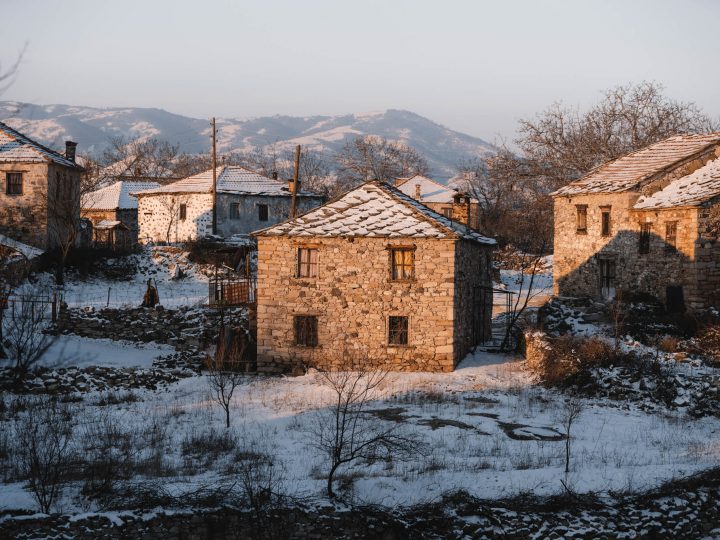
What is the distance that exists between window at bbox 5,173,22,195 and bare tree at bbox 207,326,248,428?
16.8 metres

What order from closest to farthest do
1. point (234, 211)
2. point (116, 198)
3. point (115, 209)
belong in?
point (234, 211)
point (115, 209)
point (116, 198)

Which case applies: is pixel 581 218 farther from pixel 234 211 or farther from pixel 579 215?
pixel 234 211

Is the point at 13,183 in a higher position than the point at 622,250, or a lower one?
higher

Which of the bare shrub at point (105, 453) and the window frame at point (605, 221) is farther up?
the window frame at point (605, 221)

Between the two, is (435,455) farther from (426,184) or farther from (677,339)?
(426,184)

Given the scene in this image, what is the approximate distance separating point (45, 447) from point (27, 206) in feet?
86.0

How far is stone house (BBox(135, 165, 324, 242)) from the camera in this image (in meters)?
48.0

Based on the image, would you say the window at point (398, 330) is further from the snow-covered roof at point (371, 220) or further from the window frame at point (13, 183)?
the window frame at point (13, 183)

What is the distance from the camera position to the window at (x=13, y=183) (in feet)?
127

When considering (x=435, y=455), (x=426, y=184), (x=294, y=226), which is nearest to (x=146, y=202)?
(x=426, y=184)

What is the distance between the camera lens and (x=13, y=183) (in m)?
38.7

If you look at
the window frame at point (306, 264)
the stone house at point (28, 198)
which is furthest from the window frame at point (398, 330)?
the stone house at point (28, 198)

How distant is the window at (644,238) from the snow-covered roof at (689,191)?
2.45 ft

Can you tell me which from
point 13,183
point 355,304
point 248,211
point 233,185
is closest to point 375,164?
point 233,185
